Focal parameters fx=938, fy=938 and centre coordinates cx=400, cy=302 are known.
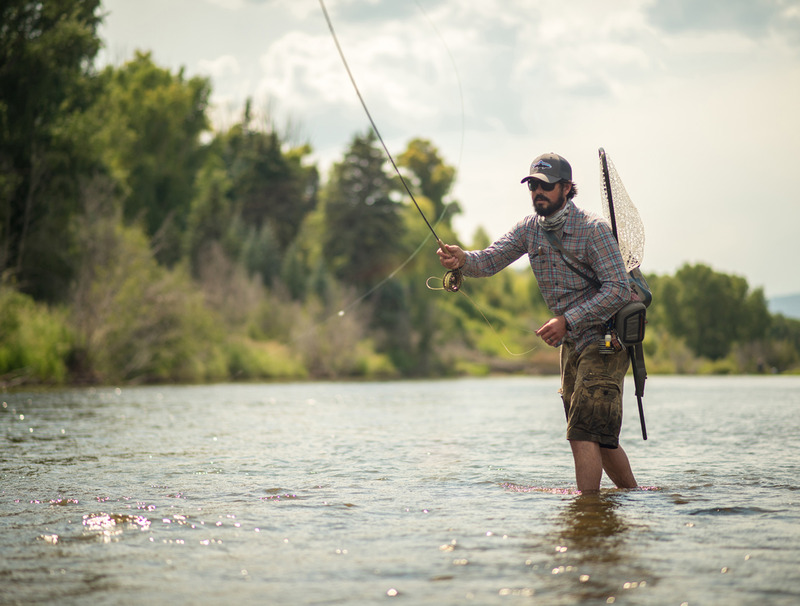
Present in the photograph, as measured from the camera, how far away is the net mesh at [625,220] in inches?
236

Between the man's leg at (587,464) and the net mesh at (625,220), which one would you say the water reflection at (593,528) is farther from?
the net mesh at (625,220)

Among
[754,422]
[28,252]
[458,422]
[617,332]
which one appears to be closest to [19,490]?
[617,332]

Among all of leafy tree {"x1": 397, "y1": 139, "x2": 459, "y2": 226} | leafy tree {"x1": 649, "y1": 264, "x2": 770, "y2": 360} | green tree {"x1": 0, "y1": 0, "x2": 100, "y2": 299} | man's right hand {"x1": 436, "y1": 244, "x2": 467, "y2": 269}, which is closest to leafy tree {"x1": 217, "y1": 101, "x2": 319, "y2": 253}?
leafy tree {"x1": 397, "y1": 139, "x2": 459, "y2": 226}

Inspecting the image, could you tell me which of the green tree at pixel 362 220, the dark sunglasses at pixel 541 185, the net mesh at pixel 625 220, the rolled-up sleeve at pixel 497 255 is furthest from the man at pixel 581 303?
the green tree at pixel 362 220

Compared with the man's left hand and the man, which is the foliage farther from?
the man's left hand

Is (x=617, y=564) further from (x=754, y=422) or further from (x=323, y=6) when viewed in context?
(x=754, y=422)

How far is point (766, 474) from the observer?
711 cm

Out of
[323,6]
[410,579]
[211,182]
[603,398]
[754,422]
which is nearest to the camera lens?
[410,579]

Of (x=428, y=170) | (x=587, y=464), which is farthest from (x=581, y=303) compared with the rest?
(x=428, y=170)

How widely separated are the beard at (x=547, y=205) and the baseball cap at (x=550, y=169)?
13 cm

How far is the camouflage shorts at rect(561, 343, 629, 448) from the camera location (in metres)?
5.66

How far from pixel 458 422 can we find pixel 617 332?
353 inches

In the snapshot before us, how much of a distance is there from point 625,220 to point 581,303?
722 millimetres

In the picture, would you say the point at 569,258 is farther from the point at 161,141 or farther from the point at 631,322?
the point at 161,141
